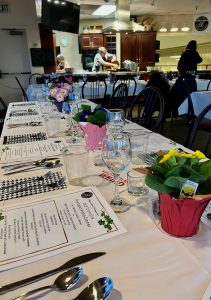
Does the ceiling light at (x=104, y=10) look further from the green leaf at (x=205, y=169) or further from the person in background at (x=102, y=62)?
the green leaf at (x=205, y=169)

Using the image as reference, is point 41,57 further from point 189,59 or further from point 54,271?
point 54,271

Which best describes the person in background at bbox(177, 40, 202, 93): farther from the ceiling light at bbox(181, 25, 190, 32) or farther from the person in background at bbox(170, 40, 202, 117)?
the ceiling light at bbox(181, 25, 190, 32)

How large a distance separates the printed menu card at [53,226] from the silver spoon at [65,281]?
0.25ft

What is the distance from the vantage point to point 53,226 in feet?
2.10

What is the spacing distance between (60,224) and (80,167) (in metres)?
0.31

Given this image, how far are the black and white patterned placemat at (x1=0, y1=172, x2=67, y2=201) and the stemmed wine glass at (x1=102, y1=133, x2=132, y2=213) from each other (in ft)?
0.62

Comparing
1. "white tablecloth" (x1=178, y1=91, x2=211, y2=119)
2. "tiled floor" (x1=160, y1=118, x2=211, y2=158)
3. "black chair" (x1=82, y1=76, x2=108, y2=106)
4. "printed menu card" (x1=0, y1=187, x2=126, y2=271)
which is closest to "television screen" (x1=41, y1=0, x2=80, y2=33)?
"black chair" (x1=82, y1=76, x2=108, y2=106)

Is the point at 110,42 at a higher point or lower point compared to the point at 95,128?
higher

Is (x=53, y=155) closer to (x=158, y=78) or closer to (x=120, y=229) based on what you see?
(x=120, y=229)

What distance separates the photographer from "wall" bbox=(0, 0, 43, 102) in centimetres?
542

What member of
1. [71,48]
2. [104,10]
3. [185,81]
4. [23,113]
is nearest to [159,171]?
[23,113]

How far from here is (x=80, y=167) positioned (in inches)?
36.3

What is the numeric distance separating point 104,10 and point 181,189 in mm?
7750

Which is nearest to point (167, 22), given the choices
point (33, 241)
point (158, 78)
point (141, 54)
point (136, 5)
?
point (141, 54)
